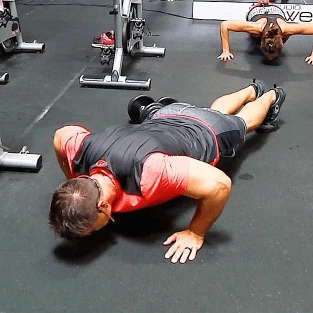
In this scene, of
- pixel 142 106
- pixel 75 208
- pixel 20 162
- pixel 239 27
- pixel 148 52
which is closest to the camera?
pixel 75 208

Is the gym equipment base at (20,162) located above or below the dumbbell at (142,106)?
below

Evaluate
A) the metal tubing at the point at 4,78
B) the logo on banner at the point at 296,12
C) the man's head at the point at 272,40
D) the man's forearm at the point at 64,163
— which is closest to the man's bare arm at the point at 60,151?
the man's forearm at the point at 64,163

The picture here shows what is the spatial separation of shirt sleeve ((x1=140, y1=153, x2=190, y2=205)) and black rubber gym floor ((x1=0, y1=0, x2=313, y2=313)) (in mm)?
273

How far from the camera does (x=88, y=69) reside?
10.3ft

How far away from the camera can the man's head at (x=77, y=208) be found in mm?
1223

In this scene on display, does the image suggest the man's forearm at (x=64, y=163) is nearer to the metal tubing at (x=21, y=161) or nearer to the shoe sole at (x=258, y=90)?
the metal tubing at (x=21, y=161)

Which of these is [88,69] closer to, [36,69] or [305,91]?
[36,69]

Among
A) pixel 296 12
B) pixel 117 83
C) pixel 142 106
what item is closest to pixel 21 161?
pixel 142 106

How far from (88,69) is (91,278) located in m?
2.05

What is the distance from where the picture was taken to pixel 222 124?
179 centimetres

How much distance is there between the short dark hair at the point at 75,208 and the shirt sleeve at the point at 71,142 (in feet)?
0.86

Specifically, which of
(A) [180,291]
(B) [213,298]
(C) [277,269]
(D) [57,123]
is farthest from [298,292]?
(D) [57,123]

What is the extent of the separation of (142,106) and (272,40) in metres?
1.29

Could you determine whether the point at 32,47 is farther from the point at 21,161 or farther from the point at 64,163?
the point at 64,163
